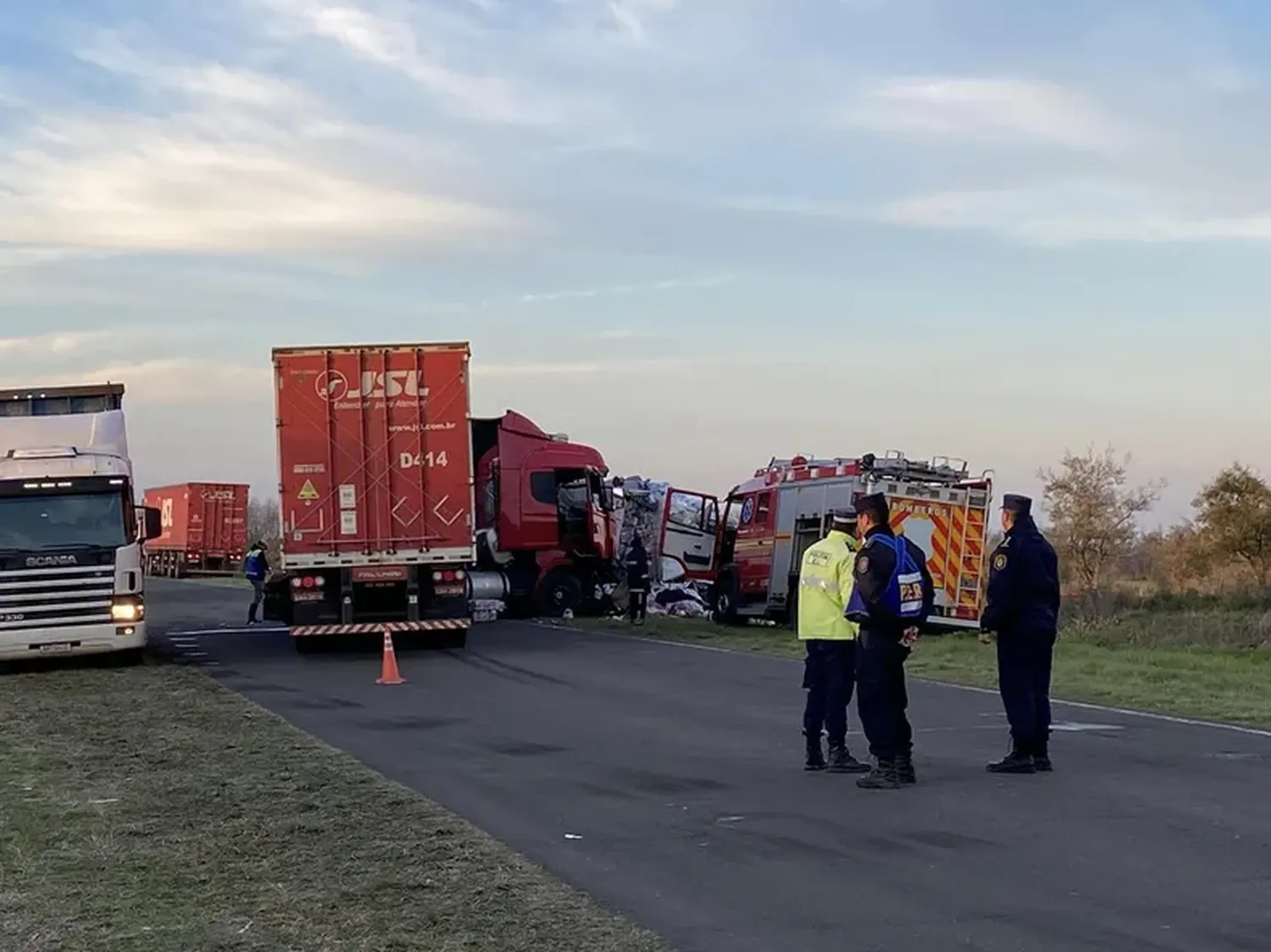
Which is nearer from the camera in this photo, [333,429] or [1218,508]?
[333,429]

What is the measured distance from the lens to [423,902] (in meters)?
7.54

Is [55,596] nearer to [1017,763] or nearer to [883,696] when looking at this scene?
[883,696]

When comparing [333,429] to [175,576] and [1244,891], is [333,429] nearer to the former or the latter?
[1244,891]

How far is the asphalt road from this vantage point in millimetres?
7254

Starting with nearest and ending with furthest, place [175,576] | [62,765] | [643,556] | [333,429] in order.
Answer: [62,765]
[333,429]
[643,556]
[175,576]

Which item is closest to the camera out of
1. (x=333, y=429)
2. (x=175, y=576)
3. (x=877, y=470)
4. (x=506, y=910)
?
(x=506, y=910)

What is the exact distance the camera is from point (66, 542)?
2127cm

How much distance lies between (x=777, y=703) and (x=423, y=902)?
9.28m

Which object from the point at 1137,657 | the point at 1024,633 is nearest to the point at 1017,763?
the point at 1024,633

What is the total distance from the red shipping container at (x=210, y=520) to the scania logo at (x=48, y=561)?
2160 inches

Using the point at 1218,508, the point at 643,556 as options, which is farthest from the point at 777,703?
the point at 1218,508

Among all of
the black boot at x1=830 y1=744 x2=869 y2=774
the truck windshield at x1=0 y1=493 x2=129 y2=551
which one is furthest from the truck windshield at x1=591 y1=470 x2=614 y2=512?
the black boot at x1=830 y1=744 x2=869 y2=774

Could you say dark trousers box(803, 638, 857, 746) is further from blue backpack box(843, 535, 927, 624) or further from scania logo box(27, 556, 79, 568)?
scania logo box(27, 556, 79, 568)

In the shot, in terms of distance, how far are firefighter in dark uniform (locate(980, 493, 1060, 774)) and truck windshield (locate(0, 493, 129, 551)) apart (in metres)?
13.5
